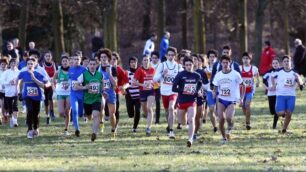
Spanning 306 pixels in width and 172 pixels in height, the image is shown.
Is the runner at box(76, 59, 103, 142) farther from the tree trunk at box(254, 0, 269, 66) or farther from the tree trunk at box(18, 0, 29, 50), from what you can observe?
the tree trunk at box(18, 0, 29, 50)

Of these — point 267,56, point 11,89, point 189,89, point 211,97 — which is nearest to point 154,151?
point 189,89

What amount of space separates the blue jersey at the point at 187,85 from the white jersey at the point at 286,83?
308 cm

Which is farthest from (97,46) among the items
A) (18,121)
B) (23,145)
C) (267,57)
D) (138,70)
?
(23,145)

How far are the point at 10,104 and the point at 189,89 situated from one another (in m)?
8.03

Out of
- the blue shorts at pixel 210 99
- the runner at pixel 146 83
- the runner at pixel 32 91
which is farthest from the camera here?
the blue shorts at pixel 210 99

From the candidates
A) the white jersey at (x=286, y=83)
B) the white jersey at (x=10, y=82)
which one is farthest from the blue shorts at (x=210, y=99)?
the white jersey at (x=10, y=82)

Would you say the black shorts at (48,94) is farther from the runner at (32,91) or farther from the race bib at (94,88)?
the race bib at (94,88)

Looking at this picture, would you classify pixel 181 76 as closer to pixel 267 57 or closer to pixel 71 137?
pixel 71 137


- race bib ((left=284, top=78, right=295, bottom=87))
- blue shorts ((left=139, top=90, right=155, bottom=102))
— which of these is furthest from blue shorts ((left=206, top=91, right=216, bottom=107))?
race bib ((left=284, top=78, right=295, bottom=87))

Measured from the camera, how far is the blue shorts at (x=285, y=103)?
68.1 ft

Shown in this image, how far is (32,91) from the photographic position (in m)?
20.7

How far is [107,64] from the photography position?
814 inches

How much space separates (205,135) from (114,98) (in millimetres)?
2419

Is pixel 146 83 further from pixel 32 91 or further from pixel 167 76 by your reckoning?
pixel 32 91
